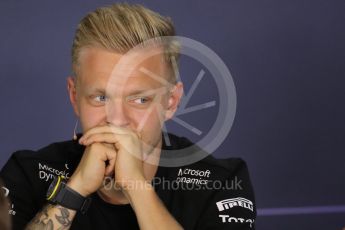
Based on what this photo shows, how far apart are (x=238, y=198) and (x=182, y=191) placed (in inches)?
5.5

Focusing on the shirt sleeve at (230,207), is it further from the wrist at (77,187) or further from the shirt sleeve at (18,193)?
the shirt sleeve at (18,193)

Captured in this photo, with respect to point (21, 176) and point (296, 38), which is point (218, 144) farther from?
point (21, 176)

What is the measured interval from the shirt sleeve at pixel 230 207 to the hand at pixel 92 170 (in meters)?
0.28

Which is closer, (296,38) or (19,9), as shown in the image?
(19,9)

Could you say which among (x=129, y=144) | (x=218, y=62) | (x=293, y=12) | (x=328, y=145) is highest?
(x=293, y=12)

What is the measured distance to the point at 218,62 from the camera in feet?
7.29

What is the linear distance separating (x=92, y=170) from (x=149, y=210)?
0.16 metres

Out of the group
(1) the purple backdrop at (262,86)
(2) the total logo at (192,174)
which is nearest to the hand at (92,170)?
(2) the total logo at (192,174)

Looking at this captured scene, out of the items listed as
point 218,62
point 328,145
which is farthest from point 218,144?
point 328,145

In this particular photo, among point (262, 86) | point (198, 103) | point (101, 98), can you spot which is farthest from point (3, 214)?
point (262, 86)

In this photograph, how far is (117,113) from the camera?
1.57 meters

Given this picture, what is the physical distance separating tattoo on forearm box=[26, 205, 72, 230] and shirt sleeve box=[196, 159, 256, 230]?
1.09 ft

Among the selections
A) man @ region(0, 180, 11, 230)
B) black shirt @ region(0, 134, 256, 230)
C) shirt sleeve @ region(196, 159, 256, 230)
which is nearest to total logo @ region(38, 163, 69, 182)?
black shirt @ region(0, 134, 256, 230)

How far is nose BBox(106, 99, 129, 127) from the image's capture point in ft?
5.11
